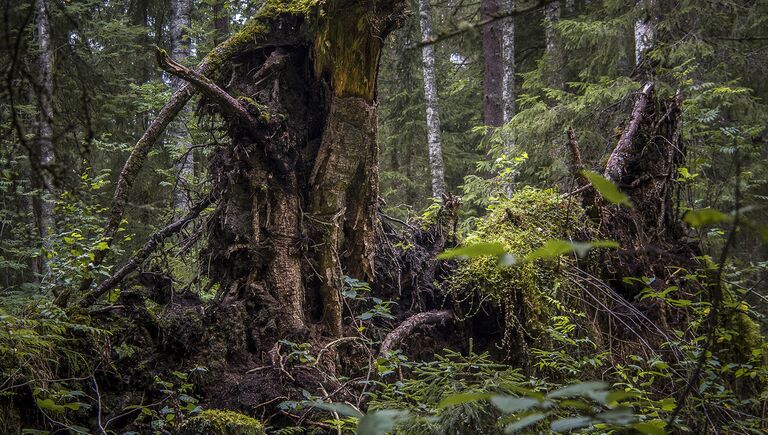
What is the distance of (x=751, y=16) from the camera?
945 centimetres

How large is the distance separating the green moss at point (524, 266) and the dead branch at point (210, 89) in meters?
2.24

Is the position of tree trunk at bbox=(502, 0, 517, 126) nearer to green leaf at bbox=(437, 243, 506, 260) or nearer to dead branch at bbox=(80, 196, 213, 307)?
dead branch at bbox=(80, 196, 213, 307)

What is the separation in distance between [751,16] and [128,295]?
10980 millimetres

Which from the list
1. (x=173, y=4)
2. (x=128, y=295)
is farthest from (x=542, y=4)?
(x=173, y=4)

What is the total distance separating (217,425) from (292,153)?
252 centimetres

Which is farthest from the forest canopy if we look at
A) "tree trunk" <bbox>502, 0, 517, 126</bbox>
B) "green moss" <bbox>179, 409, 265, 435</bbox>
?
"tree trunk" <bbox>502, 0, 517, 126</bbox>

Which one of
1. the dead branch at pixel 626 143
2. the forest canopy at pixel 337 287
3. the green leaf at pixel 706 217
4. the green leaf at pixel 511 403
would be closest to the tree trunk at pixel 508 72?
the forest canopy at pixel 337 287

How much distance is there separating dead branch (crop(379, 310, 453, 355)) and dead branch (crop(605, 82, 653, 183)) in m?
2.20

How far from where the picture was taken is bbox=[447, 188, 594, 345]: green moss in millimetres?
4559

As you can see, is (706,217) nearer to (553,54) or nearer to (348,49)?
(348,49)

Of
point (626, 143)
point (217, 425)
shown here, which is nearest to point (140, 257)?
point (217, 425)

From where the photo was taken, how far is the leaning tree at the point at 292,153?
4352 mm

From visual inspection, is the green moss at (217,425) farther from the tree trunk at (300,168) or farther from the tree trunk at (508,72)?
the tree trunk at (508,72)

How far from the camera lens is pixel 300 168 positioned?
474cm
